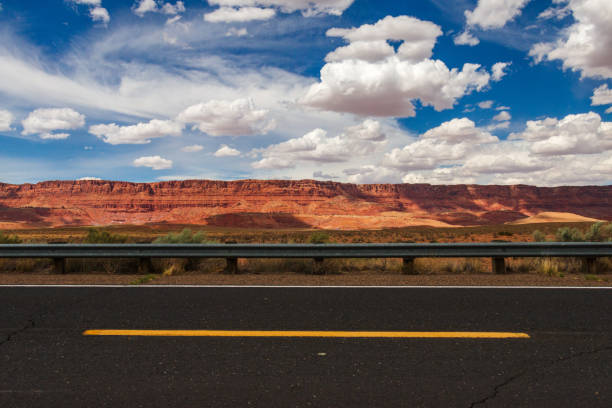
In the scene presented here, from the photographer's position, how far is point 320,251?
8.74m

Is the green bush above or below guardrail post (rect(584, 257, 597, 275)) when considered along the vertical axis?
above

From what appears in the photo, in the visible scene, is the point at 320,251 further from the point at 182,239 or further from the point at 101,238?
the point at 101,238

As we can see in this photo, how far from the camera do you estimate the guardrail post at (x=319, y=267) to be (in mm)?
8773

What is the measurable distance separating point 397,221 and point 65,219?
86.8 m

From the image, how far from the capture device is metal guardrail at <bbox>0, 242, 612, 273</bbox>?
8508 mm

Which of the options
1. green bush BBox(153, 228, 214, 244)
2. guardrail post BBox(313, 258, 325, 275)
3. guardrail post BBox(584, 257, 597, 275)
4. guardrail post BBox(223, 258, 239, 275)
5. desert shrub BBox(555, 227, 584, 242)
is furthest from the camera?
desert shrub BBox(555, 227, 584, 242)
